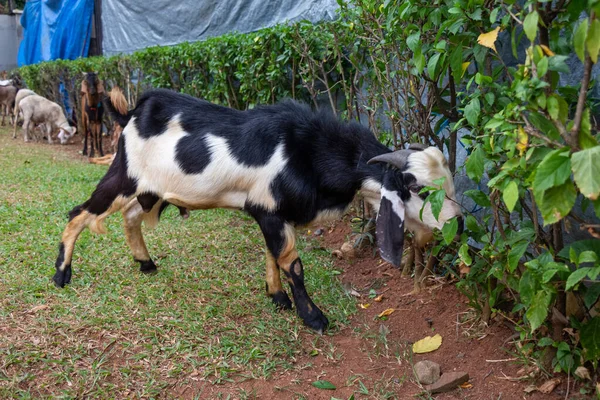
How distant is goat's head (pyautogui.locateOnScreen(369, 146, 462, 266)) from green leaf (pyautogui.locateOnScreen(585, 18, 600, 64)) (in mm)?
1663

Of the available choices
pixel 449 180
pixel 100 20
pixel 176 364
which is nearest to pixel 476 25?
pixel 449 180

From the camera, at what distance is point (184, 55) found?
26.8 ft

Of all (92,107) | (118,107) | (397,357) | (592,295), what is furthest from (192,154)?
(92,107)

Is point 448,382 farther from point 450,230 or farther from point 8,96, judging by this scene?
point 8,96

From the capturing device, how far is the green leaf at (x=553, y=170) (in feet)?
6.00

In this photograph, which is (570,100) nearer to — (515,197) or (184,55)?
(515,197)

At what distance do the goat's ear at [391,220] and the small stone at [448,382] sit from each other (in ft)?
2.16

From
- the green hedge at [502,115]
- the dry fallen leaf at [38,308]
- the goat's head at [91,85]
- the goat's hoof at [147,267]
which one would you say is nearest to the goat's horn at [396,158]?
the green hedge at [502,115]

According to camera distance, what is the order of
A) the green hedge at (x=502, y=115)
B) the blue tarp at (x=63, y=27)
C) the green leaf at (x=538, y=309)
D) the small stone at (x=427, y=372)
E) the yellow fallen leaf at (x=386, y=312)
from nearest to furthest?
the green hedge at (x=502, y=115)
the green leaf at (x=538, y=309)
the small stone at (x=427, y=372)
the yellow fallen leaf at (x=386, y=312)
the blue tarp at (x=63, y=27)

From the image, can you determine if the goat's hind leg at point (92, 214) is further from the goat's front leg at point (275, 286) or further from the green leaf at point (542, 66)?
the green leaf at point (542, 66)

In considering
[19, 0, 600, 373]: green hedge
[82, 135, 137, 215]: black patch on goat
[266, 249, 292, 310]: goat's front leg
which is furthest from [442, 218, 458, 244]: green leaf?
[82, 135, 137, 215]: black patch on goat

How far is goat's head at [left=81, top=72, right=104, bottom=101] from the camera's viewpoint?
10.3m

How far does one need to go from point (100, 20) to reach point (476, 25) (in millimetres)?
12252

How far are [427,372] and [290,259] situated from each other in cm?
111
